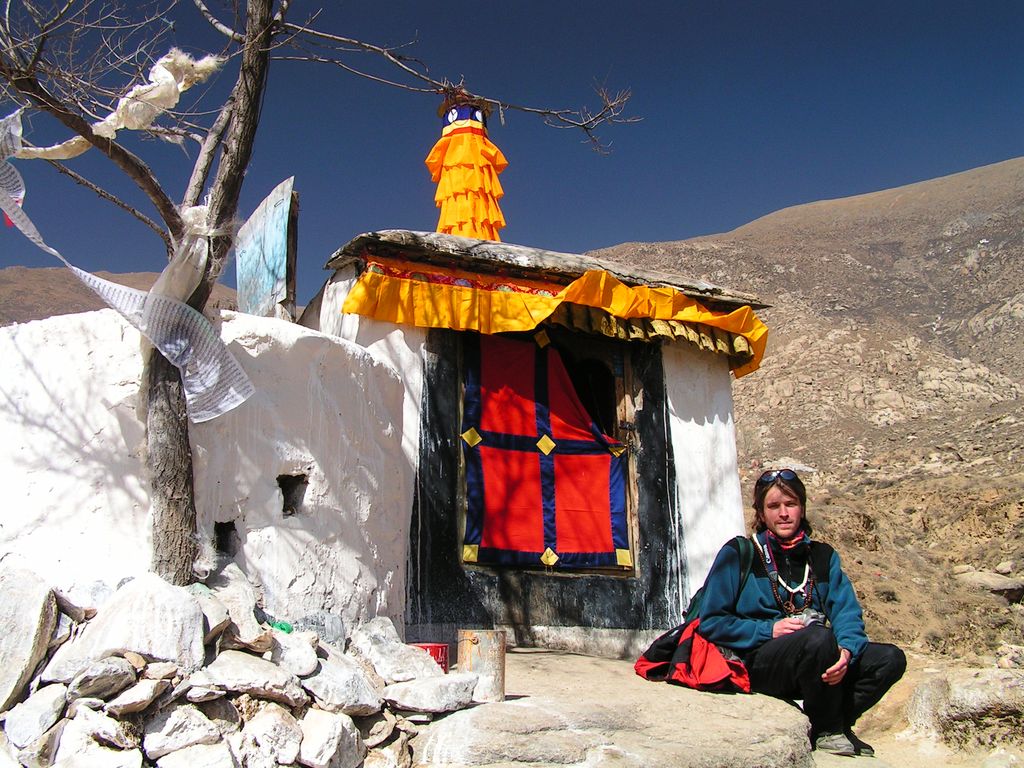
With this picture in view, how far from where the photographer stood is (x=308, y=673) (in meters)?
3.86

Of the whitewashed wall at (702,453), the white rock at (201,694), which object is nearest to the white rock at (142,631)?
the white rock at (201,694)

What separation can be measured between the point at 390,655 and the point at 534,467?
3171 mm

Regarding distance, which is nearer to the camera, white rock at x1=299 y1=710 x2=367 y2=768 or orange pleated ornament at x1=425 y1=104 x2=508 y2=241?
white rock at x1=299 y1=710 x2=367 y2=768

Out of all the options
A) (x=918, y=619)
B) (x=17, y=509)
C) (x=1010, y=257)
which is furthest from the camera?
(x=1010, y=257)

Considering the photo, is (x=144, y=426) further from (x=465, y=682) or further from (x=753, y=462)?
(x=753, y=462)

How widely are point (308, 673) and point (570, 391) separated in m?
4.59

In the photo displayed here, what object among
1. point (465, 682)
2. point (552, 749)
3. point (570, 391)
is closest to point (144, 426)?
point (465, 682)

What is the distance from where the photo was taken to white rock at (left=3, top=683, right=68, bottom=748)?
315 cm

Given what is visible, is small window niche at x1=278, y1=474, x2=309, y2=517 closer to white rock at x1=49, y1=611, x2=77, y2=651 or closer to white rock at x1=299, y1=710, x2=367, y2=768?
white rock at x1=49, y1=611, x2=77, y2=651

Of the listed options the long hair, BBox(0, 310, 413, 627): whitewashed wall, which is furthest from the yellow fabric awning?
the long hair

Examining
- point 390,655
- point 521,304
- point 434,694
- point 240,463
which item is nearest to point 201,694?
point 434,694

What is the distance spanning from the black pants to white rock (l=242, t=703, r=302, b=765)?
2346mm

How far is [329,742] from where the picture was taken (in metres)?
3.44

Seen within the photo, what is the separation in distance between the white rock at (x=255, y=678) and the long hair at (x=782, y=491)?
242 centimetres
